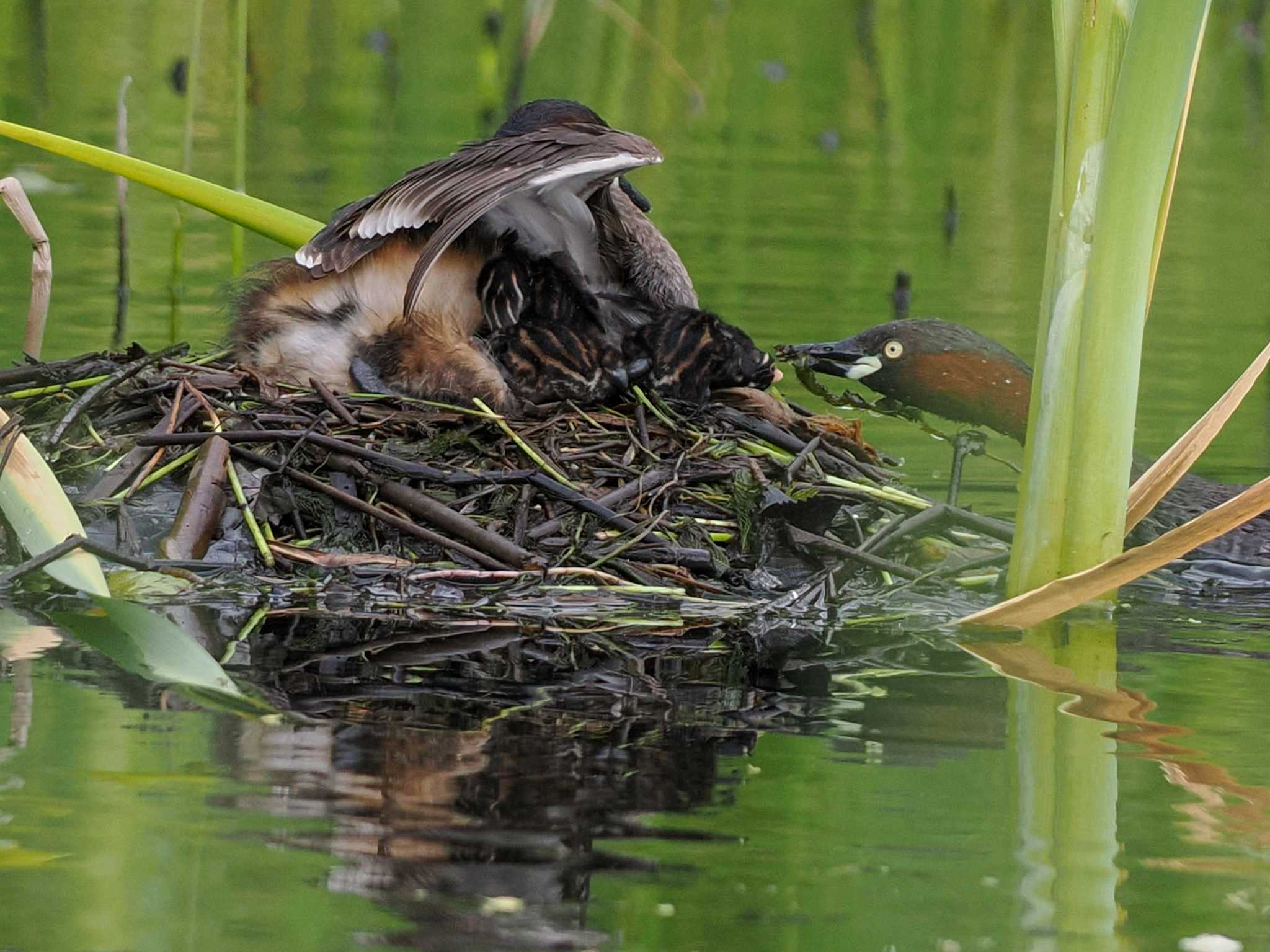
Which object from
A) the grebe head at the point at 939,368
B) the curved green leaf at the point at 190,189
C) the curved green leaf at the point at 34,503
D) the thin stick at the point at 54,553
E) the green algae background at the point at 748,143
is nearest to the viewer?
the thin stick at the point at 54,553

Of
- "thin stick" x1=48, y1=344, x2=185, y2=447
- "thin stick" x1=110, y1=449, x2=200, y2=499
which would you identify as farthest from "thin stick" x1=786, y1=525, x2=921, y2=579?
"thin stick" x1=48, y1=344, x2=185, y2=447

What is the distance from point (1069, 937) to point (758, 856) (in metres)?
0.50

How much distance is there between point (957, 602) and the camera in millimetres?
4598

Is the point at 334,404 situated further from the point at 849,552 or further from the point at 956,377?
the point at 956,377

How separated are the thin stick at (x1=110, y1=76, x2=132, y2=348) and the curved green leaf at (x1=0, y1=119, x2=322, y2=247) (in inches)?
58.4

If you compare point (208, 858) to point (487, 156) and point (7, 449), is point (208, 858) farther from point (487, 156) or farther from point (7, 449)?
point (487, 156)

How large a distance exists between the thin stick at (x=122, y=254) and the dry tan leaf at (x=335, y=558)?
265 centimetres

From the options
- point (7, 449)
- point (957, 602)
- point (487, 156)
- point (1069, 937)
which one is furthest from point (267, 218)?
point (1069, 937)

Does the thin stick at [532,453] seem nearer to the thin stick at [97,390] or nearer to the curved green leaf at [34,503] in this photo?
the thin stick at [97,390]

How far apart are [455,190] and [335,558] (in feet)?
3.06

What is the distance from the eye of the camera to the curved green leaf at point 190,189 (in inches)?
192

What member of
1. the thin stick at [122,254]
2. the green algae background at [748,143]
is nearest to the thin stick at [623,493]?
the green algae background at [748,143]

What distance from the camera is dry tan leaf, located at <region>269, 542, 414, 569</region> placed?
4469 mm

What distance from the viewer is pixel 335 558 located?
14.7 ft
